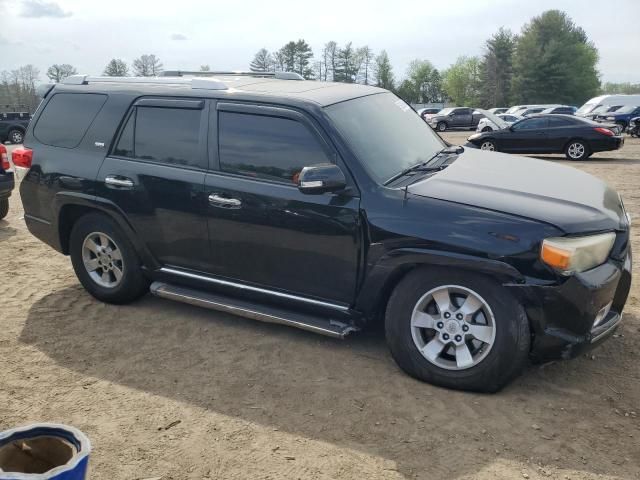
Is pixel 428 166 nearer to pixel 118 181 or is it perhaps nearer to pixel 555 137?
pixel 118 181

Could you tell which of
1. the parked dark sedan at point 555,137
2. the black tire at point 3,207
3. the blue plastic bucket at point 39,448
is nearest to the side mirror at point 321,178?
the blue plastic bucket at point 39,448

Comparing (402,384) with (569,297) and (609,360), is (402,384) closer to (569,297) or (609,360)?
(569,297)

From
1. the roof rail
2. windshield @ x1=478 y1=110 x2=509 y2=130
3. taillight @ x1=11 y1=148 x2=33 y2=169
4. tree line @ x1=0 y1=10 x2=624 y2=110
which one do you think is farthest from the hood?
tree line @ x1=0 y1=10 x2=624 y2=110

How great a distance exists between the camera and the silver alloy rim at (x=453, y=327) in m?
3.67

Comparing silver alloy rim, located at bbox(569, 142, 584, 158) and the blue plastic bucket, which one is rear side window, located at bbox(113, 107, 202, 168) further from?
silver alloy rim, located at bbox(569, 142, 584, 158)

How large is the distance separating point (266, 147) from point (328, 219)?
739mm

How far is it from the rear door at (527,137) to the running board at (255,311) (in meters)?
15.1

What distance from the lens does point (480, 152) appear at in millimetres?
5254

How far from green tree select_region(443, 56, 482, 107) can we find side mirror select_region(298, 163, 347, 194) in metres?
104

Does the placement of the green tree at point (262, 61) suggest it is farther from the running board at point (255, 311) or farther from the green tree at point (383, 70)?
the running board at point (255, 311)

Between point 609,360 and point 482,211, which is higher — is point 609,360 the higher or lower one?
the lower one

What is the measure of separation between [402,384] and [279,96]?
7.05 feet

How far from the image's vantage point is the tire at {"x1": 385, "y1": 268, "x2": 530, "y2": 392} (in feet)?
11.7

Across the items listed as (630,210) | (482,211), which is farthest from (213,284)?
(630,210)
